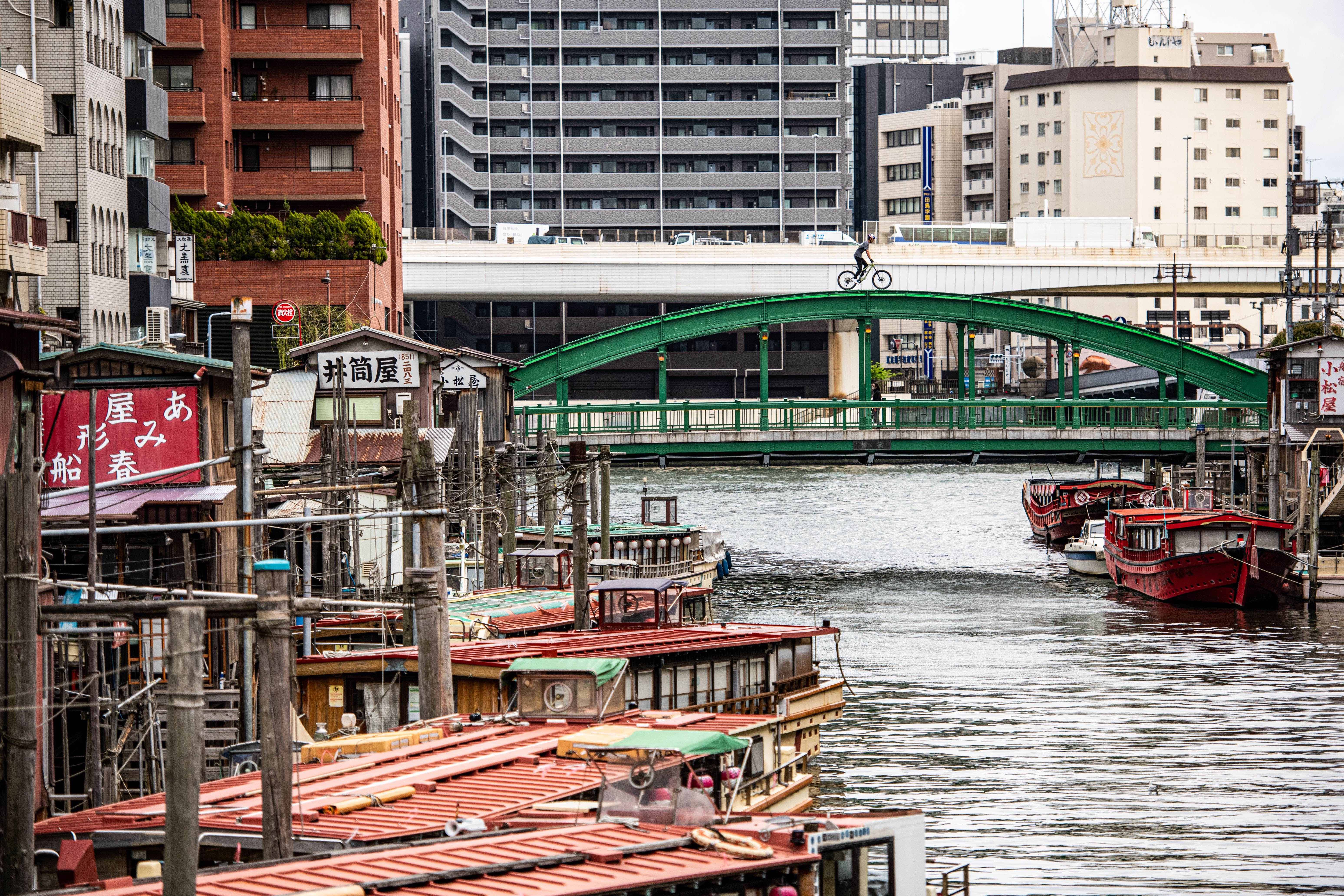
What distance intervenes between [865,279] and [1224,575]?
55127 millimetres

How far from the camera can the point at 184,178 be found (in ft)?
241

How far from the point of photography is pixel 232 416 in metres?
33.2

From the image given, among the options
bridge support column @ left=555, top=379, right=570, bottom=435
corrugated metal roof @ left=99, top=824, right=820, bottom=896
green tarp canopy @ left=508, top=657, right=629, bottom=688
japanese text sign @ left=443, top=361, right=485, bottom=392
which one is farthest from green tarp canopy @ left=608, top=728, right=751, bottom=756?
bridge support column @ left=555, top=379, right=570, bottom=435

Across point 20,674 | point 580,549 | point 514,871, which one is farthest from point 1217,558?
point 20,674

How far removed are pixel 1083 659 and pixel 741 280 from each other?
7241cm

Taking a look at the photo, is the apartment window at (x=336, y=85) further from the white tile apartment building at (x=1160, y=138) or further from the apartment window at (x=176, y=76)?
the white tile apartment building at (x=1160, y=138)

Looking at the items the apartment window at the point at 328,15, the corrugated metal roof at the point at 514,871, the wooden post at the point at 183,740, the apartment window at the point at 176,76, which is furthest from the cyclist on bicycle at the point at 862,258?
the wooden post at the point at 183,740

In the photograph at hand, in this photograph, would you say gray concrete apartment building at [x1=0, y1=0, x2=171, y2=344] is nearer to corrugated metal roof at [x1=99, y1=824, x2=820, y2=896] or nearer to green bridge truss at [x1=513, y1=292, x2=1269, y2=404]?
green bridge truss at [x1=513, y1=292, x2=1269, y2=404]

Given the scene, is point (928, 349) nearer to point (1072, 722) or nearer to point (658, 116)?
point (658, 116)

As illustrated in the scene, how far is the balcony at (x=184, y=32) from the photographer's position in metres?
72.8

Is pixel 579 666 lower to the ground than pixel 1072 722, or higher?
higher

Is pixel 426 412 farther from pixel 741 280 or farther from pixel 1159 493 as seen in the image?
pixel 741 280

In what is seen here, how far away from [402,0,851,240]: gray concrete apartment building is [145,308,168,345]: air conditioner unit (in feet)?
280

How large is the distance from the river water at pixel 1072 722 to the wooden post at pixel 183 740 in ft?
48.6
